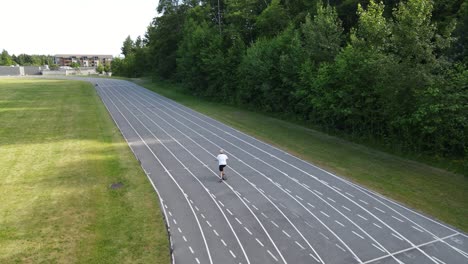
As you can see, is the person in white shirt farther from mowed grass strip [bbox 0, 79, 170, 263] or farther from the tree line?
the tree line

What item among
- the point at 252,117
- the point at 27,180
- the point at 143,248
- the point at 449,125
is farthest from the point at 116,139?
the point at 449,125

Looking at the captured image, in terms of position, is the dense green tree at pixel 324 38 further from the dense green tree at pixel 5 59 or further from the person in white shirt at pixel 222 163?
the dense green tree at pixel 5 59

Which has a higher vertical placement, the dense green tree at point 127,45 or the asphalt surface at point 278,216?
the dense green tree at point 127,45

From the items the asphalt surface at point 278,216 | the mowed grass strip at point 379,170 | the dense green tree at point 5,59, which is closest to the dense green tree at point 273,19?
the mowed grass strip at point 379,170

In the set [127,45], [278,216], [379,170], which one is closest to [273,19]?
[379,170]

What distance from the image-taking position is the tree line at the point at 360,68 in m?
20.0

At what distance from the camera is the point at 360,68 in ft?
77.3

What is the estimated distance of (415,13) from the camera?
21375mm

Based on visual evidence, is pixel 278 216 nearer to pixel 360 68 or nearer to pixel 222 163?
pixel 222 163

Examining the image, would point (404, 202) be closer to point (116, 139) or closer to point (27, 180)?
point (27, 180)

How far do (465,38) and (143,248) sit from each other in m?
21.8

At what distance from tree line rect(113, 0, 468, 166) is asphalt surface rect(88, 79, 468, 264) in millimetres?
6608

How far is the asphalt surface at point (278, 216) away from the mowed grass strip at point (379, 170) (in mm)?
849

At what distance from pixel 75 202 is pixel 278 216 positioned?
8.01m
